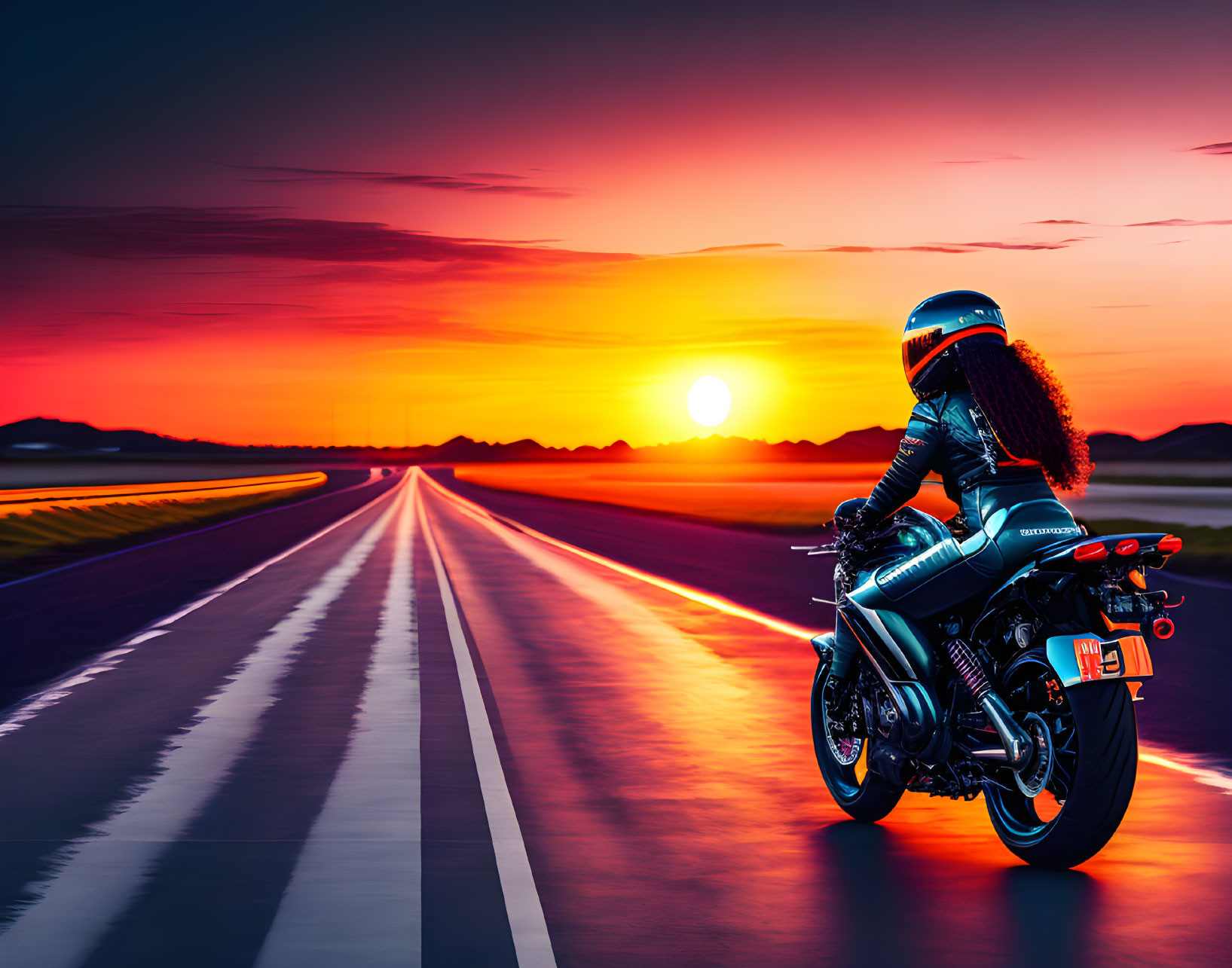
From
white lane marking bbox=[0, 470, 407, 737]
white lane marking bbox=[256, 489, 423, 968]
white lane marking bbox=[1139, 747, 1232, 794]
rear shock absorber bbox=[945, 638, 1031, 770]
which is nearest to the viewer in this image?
white lane marking bbox=[256, 489, 423, 968]

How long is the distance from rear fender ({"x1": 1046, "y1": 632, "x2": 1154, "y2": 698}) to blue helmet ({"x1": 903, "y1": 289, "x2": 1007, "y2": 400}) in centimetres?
130

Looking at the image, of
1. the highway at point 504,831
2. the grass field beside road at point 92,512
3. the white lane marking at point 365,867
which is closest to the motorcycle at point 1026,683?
the highway at point 504,831

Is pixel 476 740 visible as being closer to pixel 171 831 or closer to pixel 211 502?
pixel 171 831

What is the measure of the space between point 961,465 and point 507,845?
107 inches

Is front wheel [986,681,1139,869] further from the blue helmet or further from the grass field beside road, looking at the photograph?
the grass field beside road

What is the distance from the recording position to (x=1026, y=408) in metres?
6.54

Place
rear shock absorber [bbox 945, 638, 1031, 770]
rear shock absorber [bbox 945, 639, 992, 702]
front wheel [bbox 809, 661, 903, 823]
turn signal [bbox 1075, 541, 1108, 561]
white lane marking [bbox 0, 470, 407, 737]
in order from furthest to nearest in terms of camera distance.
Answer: white lane marking [bbox 0, 470, 407, 737] → front wheel [bbox 809, 661, 903, 823] → rear shock absorber [bbox 945, 639, 992, 702] → rear shock absorber [bbox 945, 638, 1031, 770] → turn signal [bbox 1075, 541, 1108, 561]

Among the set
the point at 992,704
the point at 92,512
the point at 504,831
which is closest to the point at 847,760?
the point at 992,704

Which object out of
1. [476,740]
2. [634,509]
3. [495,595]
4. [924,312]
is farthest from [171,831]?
[634,509]

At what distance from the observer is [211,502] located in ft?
229

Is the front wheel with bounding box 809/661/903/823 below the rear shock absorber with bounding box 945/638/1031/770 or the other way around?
below

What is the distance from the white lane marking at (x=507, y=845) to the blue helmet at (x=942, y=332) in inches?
108

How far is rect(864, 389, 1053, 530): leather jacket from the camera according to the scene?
21.5 ft

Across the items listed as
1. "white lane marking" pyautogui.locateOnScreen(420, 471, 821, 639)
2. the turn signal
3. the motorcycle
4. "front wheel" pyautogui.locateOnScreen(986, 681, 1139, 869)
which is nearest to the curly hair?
the motorcycle
